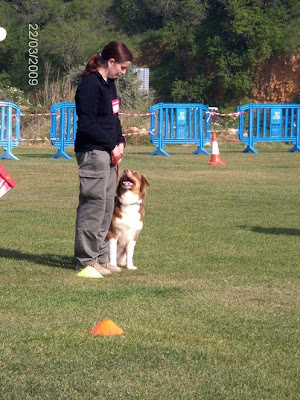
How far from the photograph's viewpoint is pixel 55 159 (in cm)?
2442

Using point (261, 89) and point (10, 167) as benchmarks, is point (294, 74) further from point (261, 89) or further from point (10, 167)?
point (10, 167)

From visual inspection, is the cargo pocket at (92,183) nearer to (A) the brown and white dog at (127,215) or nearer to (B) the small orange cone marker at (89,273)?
(A) the brown and white dog at (127,215)

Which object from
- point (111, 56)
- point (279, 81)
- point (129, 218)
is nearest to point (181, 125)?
point (129, 218)

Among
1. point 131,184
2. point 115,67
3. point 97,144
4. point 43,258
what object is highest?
point 115,67

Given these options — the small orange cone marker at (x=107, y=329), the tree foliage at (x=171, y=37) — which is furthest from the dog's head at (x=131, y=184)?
the tree foliage at (x=171, y=37)

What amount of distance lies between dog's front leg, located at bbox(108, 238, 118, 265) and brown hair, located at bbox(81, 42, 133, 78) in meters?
1.56

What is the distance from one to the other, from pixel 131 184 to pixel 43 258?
1225mm

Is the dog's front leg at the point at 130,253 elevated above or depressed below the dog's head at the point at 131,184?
below

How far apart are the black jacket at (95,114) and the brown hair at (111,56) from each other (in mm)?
70

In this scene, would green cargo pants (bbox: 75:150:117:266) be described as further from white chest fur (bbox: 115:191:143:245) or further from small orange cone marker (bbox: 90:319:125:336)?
small orange cone marker (bbox: 90:319:125:336)

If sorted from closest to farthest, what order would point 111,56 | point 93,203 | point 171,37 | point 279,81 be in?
point 111,56
point 93,203
point 279,81
point 171,37

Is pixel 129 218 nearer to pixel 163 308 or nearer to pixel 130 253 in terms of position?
pixel 130 253

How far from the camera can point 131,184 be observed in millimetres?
8375

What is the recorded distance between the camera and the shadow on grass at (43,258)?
28.3 feet
